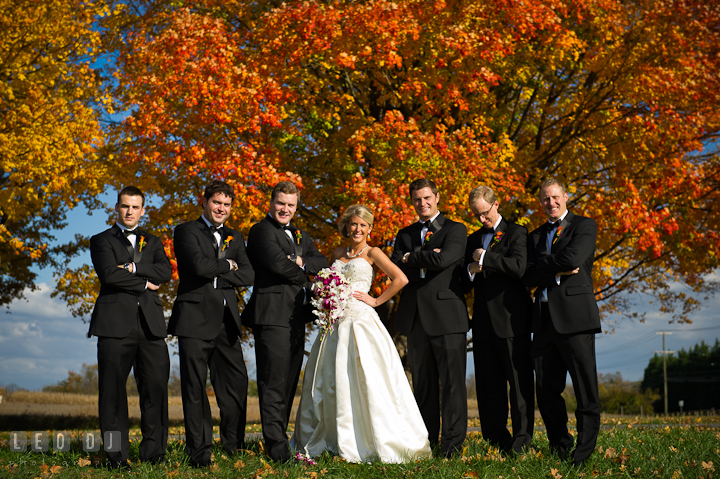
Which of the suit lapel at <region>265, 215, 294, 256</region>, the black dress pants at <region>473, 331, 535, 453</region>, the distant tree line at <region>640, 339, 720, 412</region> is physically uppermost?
the suit lapel at <region>265, 215, 294, 256</region>

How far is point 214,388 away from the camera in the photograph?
623cm

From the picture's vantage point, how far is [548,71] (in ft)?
48.4

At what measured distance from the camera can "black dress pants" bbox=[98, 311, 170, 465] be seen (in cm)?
573

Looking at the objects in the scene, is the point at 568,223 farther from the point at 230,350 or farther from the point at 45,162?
the point at 45,162

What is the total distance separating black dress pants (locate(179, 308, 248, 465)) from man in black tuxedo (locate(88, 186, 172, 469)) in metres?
0.33

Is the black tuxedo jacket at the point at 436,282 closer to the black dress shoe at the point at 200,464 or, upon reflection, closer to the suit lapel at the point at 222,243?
the suit lapel at the point at 222,243

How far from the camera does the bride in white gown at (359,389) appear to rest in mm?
5609

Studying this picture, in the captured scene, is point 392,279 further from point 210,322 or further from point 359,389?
point 210,322

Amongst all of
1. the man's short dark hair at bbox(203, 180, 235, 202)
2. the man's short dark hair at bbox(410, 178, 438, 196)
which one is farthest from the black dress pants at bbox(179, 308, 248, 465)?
the man's short dark hair at bbox(410, 178, 438, 196)

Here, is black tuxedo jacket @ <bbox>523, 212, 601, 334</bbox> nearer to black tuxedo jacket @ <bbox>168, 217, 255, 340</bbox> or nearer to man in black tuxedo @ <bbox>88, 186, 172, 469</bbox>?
black tuxedo jacket @ <bbox>168, 217, 255, 340</bbox>

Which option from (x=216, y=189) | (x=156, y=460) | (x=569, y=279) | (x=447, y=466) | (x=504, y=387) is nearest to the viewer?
(x=447, y=466)

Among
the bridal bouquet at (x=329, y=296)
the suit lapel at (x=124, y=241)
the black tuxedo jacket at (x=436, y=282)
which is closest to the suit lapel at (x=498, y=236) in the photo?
the black tuxedo jacket at (x=436, y=282)

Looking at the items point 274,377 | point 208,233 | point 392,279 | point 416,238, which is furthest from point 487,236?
point 208,233

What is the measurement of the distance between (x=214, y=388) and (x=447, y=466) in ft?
8.68
